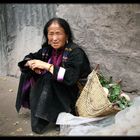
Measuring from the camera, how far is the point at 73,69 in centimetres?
455

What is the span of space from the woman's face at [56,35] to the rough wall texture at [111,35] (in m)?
0.45

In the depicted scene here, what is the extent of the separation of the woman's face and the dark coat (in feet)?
0.35

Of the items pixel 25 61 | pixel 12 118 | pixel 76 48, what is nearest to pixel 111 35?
pixel 76 48

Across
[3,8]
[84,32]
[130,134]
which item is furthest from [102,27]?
[3,8]

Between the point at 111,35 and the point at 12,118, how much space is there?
1.51 m

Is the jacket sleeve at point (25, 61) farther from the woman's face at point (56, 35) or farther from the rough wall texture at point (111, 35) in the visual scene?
the rough wall texture at point (111, 35)

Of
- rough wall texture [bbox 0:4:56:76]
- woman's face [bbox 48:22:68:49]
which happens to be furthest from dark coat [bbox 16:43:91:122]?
rough wall texture [bbox 0:4:56:76]

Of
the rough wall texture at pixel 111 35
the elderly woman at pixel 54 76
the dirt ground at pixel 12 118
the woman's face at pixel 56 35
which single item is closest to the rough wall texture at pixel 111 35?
the rough wall texture at pixel 111 35

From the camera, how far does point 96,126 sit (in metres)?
4.33

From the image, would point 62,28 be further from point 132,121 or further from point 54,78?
point 132,121

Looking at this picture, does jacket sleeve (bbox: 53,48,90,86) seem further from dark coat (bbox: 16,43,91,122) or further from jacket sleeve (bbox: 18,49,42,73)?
jacket sleeve (bbox: 18,49,42,73)

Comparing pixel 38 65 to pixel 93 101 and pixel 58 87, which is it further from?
pixel 93 101

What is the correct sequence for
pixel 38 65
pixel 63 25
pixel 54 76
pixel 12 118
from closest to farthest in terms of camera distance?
pixel 54 76 < pixel 38 65 < pixel 63 25 < pixel 12 118

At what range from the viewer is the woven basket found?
14.1ft
